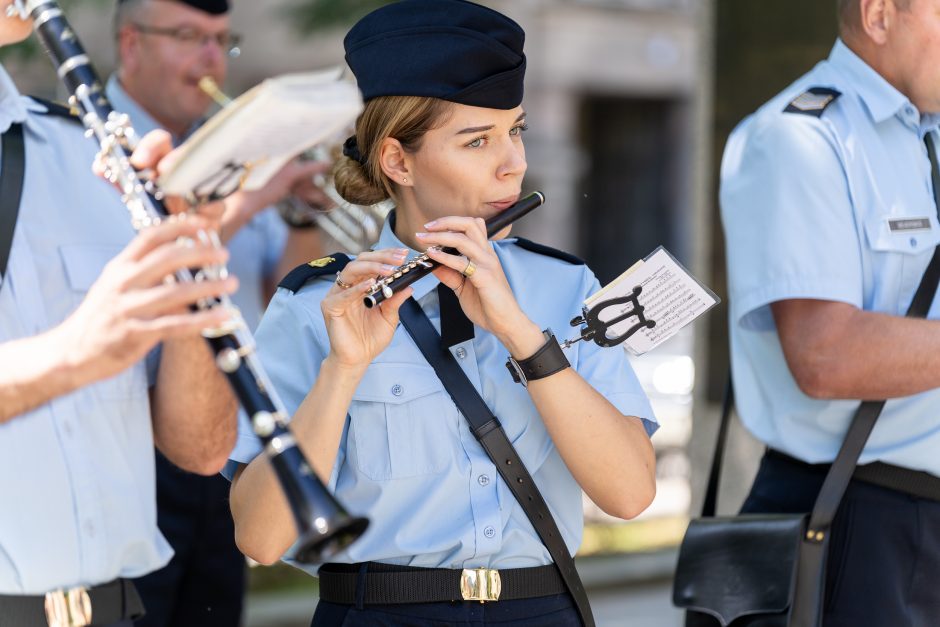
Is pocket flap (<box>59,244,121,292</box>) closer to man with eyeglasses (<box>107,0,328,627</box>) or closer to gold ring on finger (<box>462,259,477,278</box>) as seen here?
gold ring on finger (<box>462,259,477,278</box>)

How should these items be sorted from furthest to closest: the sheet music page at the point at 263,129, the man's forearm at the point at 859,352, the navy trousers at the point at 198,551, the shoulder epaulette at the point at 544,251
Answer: the navy trousers at the point at 198,551
the man's forearm at the point at 859,352
the shoulder epaulette at the point at 544,251
the sheet music page at the point at 263,129

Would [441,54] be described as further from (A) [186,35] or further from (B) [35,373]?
(A) [186,35]

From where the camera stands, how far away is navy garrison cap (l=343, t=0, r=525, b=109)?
2.35 metres

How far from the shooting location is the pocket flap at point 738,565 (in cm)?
276

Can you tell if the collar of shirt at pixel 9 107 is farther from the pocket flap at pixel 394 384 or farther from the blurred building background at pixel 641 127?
the blurred building background at pixel 641 127

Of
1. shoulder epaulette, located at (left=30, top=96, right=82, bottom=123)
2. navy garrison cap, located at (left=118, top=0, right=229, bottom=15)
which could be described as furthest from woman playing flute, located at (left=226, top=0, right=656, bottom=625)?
navy garrison cap, located at (left=118, top=0, right=229, bottom=15)

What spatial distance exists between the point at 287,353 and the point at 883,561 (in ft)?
4.24

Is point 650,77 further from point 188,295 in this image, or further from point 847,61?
point 188,295

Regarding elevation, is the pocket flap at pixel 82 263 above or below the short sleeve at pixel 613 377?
above

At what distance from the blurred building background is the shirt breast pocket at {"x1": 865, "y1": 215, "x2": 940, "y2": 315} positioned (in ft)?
2.49

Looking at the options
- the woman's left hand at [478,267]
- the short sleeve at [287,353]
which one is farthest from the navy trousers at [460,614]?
the woman's left hand at [478,267]

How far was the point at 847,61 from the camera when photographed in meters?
2.98

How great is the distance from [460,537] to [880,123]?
1.35 m

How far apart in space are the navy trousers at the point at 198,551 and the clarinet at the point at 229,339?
1.80m
